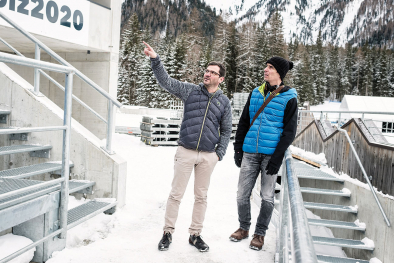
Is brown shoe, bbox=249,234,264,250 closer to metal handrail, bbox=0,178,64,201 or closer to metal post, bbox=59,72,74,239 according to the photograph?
metal post, bbox=59,72,74,239

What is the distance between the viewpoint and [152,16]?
132750 millimetres

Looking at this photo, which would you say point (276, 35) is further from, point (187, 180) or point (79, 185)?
point (187, 180)

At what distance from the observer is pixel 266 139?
134 inches

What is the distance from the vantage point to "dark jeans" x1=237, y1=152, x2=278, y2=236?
11.5 ft

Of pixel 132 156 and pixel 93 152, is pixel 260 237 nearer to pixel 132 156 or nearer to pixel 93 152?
pixel 93 152

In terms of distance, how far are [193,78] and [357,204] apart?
3844 cm

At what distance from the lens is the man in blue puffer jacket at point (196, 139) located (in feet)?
11.1

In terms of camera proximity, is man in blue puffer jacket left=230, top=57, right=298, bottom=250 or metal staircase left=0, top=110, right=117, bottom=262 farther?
man in blue puffer jacket left=230, top=57, right=298, bottom=250

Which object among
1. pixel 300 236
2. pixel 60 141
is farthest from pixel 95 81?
pixel 300 236

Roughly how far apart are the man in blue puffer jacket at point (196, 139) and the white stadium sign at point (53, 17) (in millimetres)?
6700

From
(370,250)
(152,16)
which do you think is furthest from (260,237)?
(152,16)

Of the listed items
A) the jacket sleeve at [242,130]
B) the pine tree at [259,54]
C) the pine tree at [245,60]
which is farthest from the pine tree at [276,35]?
the jacket sleeve at [242,130]

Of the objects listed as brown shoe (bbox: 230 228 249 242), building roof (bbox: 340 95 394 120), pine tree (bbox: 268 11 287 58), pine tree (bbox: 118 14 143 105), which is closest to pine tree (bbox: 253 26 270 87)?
pine tree (bbox: 268 11 287 58)

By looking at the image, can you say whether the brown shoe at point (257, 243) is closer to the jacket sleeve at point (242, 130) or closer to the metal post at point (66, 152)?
the jacket sleeve at point (242, 130)
